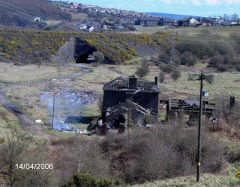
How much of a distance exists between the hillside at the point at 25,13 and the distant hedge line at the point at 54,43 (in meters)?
23.4

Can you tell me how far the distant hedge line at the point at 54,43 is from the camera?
43025 mm

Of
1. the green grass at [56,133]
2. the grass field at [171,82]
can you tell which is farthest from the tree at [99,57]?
the green grass at [56,133]

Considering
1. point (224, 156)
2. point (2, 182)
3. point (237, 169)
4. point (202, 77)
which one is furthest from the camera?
point (224, 156)

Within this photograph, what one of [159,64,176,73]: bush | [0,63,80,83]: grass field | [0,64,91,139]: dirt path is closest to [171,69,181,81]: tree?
[159,64,176,73]: bush

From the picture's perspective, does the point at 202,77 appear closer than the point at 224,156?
Yes

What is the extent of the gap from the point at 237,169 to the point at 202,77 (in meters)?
4.77

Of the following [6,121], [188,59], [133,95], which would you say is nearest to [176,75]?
[188,59]

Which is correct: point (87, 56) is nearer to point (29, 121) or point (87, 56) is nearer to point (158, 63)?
point (158, 63)

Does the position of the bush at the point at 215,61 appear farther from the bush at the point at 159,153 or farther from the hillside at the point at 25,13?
the hillside at the point at 25,13

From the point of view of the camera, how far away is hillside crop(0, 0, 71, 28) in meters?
70.2

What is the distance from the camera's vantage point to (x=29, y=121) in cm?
1978

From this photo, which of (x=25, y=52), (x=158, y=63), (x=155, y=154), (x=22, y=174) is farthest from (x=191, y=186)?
(x=25, y=52)

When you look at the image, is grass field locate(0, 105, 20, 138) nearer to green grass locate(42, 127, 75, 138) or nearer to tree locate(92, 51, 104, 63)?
green grass locate(42, 127, 75, 138)

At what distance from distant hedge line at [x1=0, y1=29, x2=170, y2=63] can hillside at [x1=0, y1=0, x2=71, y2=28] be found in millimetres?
23353
